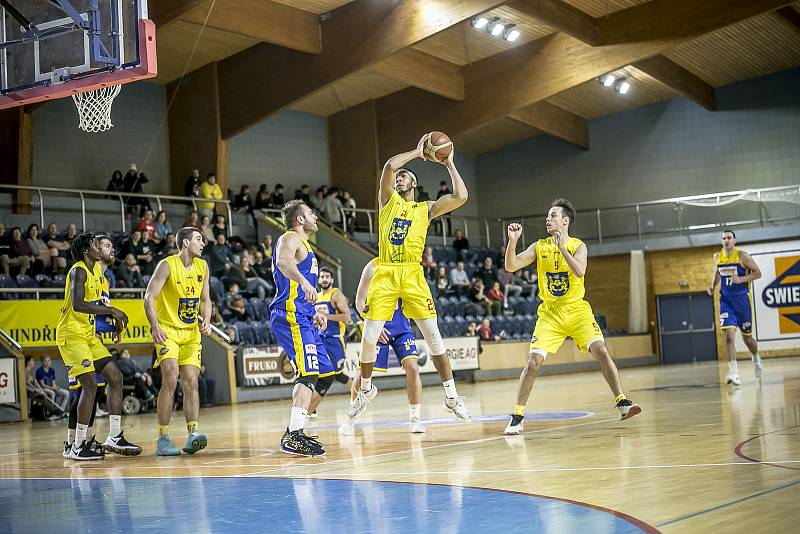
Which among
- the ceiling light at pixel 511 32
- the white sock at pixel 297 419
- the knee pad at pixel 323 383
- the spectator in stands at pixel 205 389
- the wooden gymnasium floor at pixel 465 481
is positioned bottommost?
the spectator in stands at pixel 205 389

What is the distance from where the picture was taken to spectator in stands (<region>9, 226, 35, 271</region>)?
17.8 m

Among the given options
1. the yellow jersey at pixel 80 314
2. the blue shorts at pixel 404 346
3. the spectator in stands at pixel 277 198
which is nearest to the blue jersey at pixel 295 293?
the blue shorts at pixel 404 346

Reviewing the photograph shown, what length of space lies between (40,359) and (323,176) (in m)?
14.3

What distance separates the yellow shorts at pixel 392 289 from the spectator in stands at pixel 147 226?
1219cm

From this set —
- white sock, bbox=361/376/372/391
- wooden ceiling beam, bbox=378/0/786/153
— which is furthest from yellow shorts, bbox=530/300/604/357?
wooden ceiling beam, bbox=378/0/786/153

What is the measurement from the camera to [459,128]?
89.7 feet

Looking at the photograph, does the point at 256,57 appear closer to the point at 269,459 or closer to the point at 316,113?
the point at 316,113

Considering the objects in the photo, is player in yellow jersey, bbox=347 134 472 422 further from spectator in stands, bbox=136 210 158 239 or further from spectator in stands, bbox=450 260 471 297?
spectator in stands, bbox=450 260 471 297

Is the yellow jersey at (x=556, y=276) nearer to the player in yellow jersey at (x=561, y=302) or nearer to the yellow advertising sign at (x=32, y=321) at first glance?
the player in yellow jersey at (x=561, y=302)

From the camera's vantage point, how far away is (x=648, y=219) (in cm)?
2975

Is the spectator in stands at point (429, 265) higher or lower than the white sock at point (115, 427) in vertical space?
higher

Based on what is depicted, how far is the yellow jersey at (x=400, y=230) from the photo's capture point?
8.62 m

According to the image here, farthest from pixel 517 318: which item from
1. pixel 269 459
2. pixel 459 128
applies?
pixel 269 459

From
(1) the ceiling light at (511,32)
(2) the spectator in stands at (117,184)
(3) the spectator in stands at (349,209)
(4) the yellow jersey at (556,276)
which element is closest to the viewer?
(4) the yellow jersey at (556,276)
